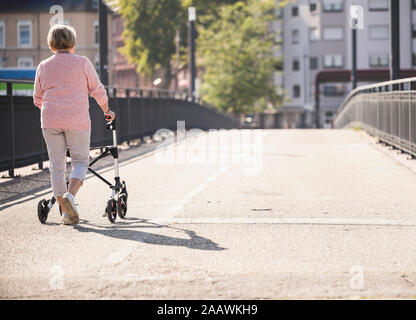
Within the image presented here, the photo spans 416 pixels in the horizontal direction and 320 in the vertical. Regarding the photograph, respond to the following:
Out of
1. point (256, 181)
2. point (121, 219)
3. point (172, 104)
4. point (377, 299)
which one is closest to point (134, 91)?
point (172, 104)

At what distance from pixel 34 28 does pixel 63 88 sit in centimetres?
6878

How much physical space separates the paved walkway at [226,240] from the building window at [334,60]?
77.0 metres

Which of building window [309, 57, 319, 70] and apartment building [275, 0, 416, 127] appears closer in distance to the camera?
apartment building [275, 0, 416, 127]

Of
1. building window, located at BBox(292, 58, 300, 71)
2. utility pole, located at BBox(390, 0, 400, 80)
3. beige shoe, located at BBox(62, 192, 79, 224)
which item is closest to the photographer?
beige shoe, located at BBox(62, 192, 79, 224)

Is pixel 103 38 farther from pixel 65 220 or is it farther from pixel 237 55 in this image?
pixel 237 55

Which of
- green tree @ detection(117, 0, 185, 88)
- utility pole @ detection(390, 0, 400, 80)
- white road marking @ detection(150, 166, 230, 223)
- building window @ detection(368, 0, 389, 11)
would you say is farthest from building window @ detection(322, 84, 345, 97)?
white road marking @ detection(150, 166, 230, 223)

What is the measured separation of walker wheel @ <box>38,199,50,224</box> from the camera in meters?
8.19

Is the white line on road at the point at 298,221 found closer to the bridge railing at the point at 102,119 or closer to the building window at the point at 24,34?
the bridge railing at the point at 102,119

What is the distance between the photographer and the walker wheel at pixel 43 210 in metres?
8.19

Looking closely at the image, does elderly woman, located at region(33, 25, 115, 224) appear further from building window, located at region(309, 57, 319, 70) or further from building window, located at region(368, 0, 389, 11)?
building window, located at region(309, 57, 319, 70)

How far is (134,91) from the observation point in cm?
2289

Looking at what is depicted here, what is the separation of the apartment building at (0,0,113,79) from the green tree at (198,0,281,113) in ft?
30.2

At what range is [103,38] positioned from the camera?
21.3 metres
